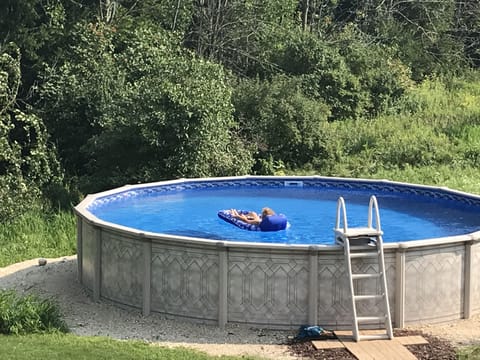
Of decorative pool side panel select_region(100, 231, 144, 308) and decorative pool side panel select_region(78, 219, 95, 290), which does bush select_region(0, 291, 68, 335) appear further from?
decorative pool side panel select_region(78, 219, 95, 290)

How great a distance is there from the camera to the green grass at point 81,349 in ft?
27.6

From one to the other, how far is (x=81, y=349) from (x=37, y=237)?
748 cm

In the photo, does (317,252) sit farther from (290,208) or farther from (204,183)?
(204,183)

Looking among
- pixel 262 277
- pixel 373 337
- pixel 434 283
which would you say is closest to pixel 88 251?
pixel 262 277

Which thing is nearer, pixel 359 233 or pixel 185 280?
pixel 359 233

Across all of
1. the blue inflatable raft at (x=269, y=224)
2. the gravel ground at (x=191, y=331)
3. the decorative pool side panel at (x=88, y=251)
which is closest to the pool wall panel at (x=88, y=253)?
the decorative pool side panel at (x=88, y=251)

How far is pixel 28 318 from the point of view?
974cm

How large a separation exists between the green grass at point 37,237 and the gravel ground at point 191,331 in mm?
2737

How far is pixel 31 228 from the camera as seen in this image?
16.5m

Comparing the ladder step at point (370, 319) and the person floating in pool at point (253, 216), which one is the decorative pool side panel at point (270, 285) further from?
the person floating in pool at point (253, 216)

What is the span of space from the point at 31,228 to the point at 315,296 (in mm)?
8444

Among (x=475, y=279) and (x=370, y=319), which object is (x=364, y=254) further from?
(x=475, y=279)

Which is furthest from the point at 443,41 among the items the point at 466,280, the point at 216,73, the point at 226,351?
the point at 226,351

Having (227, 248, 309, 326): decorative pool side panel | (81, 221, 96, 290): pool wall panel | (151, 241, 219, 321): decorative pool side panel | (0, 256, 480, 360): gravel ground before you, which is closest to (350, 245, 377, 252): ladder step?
(227, 248, 309, 326): decorative pool side panel
